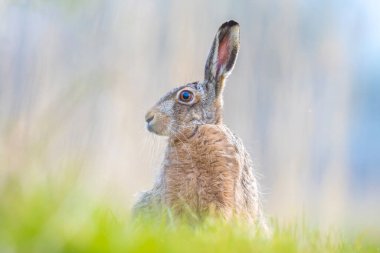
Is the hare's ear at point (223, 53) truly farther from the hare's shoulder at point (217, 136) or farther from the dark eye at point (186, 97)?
the hare's shoulder at point (217, 136)

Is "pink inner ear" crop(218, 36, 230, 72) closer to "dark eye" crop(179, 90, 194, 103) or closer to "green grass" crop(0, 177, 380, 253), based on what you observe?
"dark eye" crop(179, 90, 194, 103)

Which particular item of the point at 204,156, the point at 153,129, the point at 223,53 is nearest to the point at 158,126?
the point at 153,129

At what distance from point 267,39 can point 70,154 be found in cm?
554

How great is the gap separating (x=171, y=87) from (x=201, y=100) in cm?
165

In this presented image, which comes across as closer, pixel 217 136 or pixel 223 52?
pixel 217 136

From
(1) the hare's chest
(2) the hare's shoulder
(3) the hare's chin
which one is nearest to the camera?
(1) the hare's chest

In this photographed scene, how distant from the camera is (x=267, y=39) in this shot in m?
7.72

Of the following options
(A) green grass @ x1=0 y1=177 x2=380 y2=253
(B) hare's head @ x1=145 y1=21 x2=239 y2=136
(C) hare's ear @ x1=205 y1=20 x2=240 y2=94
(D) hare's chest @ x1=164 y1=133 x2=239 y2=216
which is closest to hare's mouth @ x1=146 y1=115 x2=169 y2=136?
(B) hare's head @ x1=145 y1=21 x2=239 y2=136

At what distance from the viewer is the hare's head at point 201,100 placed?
15.3ft

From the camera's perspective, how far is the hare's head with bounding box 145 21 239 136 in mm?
4672

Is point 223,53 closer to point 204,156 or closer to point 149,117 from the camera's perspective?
point 149,117

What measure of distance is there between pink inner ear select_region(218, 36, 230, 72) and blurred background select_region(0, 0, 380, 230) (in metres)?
0.63

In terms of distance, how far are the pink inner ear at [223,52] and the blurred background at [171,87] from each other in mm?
629

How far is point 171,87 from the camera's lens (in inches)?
252
